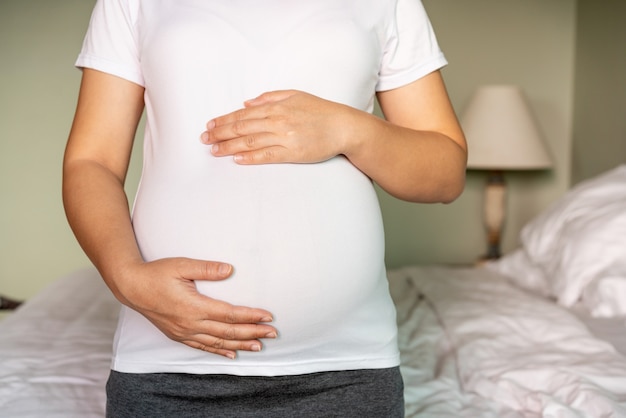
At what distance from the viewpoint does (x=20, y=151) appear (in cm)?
351

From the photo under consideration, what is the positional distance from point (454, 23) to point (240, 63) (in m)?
2.81

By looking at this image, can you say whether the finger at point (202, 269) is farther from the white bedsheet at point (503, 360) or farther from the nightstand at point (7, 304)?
the nightstand at point (7, 304)

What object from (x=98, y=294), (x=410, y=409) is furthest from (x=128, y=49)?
(x=98, y=294)

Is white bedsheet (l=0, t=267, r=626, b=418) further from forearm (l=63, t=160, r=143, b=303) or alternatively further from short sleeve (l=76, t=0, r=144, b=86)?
short sleeve (l=76, t=0, r=144, b=86)

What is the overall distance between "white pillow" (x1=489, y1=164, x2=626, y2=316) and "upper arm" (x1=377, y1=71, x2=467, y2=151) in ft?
3.42

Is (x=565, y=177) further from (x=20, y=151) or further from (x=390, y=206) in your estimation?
(x=20, y=151)

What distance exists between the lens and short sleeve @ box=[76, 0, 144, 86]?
1024mm

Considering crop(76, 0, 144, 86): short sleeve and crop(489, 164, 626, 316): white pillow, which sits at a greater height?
crop(76, 0, 144, 86): short sleeve

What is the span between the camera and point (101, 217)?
0.98 meters

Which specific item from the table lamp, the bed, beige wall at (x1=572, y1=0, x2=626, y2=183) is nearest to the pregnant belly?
the bed

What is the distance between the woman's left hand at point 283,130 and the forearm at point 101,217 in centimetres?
15

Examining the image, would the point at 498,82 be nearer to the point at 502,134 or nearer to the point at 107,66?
the point at 502,134

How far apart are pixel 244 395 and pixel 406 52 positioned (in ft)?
1.65

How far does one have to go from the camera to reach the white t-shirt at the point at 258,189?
0.93 m
